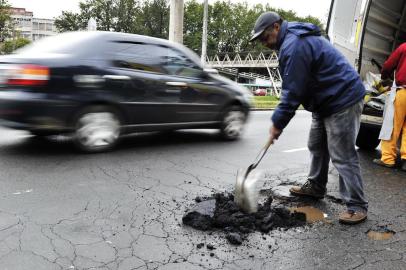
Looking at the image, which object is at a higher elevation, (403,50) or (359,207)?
(403,50)

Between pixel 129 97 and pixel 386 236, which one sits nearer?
pixel 386 236

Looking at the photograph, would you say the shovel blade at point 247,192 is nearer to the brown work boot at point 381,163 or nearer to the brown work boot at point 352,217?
the brown work boot at point 352,217

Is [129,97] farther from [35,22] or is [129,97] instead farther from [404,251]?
[35,22]

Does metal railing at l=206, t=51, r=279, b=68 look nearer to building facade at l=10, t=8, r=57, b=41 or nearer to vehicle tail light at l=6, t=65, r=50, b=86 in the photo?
vehicle tail light at l=6, t=65, r=50, b=86

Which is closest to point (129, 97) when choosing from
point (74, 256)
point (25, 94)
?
point (25, 94)

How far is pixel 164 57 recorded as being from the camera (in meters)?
6.08

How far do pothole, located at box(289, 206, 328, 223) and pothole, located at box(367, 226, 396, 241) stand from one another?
0.43 metres

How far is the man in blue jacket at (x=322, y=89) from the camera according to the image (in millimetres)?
3283

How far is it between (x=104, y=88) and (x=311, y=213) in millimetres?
2996

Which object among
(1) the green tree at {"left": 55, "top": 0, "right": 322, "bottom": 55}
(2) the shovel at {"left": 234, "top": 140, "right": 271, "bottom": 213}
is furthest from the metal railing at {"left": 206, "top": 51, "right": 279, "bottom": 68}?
(2) the shovel at {"left": 234, "top": 140, "right": 271, "bottom": 213}

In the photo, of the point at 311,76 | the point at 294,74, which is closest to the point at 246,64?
the point at 311,76

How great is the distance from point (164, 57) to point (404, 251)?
4166 mm

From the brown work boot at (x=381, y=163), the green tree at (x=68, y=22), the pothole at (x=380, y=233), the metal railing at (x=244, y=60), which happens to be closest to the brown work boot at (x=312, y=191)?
the pothole at (x=380, y=233)

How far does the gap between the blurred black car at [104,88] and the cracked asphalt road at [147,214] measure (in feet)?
1.41
